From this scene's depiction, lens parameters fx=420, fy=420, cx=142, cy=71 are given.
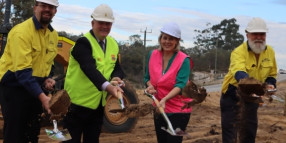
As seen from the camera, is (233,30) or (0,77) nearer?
(0,77)

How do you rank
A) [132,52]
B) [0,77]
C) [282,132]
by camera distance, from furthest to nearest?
[132,52] < [282,132] < [0,77]

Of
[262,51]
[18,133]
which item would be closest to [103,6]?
[18,133]

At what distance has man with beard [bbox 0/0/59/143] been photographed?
141 inches

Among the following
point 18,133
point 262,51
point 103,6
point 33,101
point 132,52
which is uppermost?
point 103,6

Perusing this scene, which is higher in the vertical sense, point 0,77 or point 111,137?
point 0,77

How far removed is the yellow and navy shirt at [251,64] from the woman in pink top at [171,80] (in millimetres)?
722

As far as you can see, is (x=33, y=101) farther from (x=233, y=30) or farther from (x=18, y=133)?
(x=233, y=30)

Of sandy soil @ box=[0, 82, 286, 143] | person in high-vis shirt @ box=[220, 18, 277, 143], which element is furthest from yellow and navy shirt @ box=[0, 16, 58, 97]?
sandy soil @ box=[0, 82, 286, 143]

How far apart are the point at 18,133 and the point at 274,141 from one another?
688 centimetres

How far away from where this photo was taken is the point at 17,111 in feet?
12.5

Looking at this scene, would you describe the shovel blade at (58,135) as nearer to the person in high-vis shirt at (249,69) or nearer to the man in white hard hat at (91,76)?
the man in white hard hat at (91,76)

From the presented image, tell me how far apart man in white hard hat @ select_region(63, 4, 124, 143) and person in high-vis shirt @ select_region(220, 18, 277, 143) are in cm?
142

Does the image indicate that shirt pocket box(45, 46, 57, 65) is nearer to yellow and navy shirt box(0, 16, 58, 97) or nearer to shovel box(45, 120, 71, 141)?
yellow and navy shirt box(0, 16, 58, 97)

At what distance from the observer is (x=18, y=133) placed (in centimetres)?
388
